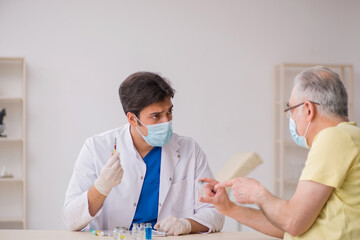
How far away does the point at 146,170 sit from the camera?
216 cm

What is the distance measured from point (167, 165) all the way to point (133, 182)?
18 centimetres

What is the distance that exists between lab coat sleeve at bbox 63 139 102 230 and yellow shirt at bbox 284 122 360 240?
0.93 meters

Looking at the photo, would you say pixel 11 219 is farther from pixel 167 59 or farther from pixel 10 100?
pixel 167 59

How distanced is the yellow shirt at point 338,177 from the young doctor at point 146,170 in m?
0.69

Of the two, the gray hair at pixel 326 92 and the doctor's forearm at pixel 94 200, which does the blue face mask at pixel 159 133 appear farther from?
the gray hair at pixel 326 92

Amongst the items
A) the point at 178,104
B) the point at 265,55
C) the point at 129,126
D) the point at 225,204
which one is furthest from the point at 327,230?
the point at 265,55

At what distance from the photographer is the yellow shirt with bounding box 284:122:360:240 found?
1.36 metres

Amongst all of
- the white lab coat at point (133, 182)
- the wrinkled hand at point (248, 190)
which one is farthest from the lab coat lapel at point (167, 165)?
the wrinkled hand at point (248, 190)

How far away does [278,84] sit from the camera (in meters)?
4.83

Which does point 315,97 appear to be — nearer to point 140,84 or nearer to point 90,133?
point 140,84

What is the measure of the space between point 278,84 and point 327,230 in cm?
354

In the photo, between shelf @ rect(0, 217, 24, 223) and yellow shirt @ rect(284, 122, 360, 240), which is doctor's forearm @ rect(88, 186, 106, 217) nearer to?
yellow shirt @ rect(284, 122, 360, 240)

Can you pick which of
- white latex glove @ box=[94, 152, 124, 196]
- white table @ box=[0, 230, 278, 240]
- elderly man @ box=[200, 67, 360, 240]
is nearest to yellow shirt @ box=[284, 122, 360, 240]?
elderly man @ box=[200, 67, 360, 240]

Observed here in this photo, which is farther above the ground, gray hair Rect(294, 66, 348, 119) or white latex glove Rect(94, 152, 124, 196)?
gray hair Rect(294, 66, 348, 119)
